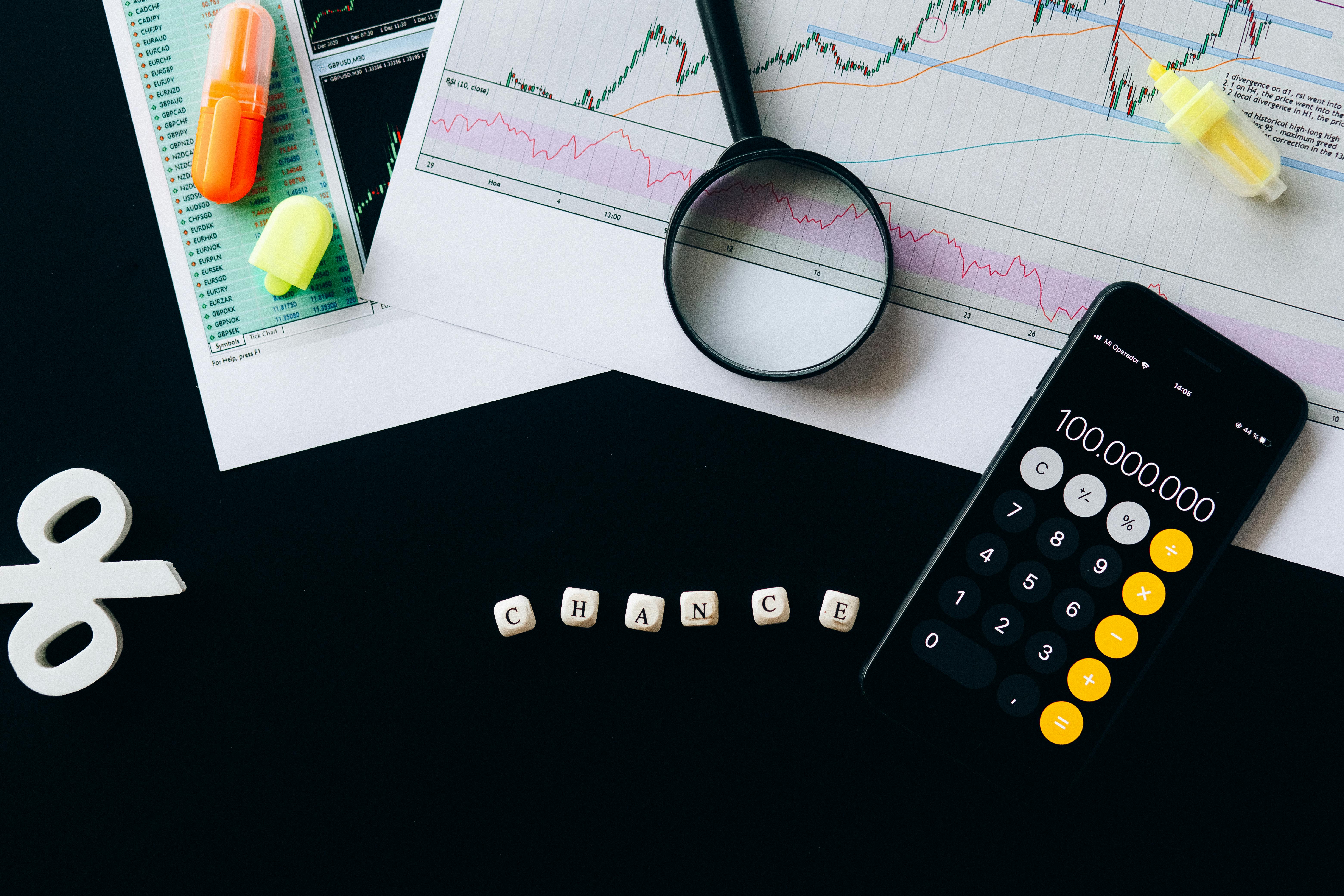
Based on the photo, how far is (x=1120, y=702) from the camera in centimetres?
74

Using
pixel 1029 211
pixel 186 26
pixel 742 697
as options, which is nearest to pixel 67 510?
pixel 186 26

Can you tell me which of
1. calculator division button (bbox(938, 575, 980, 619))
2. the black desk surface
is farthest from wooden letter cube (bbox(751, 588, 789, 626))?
calculator division button (bbox(938, 575, 980, 619))

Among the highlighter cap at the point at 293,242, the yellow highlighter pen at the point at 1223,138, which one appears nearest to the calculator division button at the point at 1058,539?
the yellow highlighter pen at the point at 1223,138

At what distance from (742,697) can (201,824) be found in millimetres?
567

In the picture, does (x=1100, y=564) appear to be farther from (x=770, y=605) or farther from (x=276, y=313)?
(x=276, y=313)

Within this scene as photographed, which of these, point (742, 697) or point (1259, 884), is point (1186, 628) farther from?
point (742, 697)

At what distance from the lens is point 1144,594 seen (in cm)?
74

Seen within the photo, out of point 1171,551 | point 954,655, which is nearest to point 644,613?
point 954,655

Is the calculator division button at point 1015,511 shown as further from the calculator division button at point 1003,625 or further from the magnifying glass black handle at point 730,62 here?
the magnifying glass black handle at point 730,62

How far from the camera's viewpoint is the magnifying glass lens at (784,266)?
0.76 meters

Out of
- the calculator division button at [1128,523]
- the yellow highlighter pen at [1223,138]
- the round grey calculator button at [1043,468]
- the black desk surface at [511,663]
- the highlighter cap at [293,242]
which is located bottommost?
the black desk surface at [511,663]

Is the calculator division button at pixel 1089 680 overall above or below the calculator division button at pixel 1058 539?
below

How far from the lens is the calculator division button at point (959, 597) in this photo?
0.75 m

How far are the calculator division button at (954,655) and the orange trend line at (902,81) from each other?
1.71 feet
